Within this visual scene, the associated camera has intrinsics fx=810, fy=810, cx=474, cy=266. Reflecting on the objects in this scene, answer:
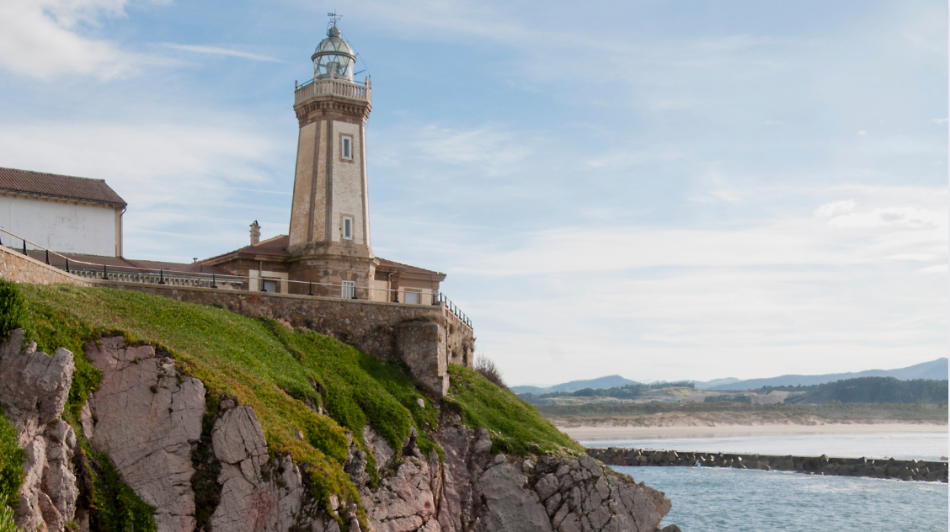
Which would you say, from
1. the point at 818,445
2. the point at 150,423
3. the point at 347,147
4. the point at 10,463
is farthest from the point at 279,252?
the point at 818,445

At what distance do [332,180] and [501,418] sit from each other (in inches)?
583

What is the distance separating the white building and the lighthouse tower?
842 centimetres

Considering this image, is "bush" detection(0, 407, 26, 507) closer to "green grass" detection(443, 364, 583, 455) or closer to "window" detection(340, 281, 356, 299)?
"green grass" detection(443, 364, 583, 455)

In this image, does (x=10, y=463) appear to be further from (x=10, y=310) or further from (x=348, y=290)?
(x=348, y=290)

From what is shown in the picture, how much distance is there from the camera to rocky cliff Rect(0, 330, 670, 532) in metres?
16.2

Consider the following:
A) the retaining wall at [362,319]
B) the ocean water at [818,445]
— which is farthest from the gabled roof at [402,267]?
the ocean water at [818,445]

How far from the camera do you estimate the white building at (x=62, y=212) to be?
117ft

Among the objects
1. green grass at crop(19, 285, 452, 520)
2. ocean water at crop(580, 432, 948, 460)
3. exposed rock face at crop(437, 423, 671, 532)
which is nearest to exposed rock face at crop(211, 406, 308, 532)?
green grass at crop(19, 285, 452, 520)

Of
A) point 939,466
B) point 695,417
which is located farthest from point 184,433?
point 695,417

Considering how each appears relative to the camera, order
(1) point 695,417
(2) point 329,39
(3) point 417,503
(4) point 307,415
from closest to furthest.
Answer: (4) point 307,415 < (3) point 417,503 < (2) point 329,39 < (1) point 695,417

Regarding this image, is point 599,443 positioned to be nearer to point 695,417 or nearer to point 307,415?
point 695,417

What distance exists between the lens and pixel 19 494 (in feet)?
48.5

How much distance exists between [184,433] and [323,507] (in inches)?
149

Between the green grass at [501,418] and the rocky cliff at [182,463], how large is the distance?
3.11m
